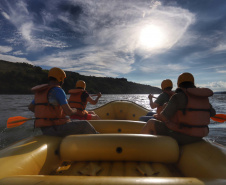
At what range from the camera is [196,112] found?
6.58 feet

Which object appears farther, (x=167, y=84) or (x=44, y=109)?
(x=167, y=84)

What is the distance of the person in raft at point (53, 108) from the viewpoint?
86.6 inches

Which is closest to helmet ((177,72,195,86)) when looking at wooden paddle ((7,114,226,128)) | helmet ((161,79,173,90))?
wooden paddle ((7,114,226,128))

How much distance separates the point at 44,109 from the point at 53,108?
0.13 m

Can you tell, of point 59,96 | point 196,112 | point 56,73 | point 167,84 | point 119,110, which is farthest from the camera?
point 119,110

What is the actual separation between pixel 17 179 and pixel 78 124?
1.31m

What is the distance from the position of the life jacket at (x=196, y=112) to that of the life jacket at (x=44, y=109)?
186 centimetres

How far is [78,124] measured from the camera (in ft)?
8.08

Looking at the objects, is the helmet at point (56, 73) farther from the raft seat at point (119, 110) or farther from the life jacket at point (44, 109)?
the raft seat at point (119, 110)

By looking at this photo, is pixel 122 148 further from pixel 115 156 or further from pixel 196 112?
pixel 196 112

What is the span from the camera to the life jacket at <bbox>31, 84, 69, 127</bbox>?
2.24m

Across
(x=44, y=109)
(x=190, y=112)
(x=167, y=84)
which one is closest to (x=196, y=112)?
(x=190, y=112)

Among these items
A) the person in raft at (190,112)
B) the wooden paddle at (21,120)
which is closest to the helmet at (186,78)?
the person in raft at (190,112)

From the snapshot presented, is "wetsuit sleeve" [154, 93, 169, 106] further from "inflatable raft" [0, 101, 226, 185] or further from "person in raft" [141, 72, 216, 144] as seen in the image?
"inflatable raft" [0, 101, 226, 185]
